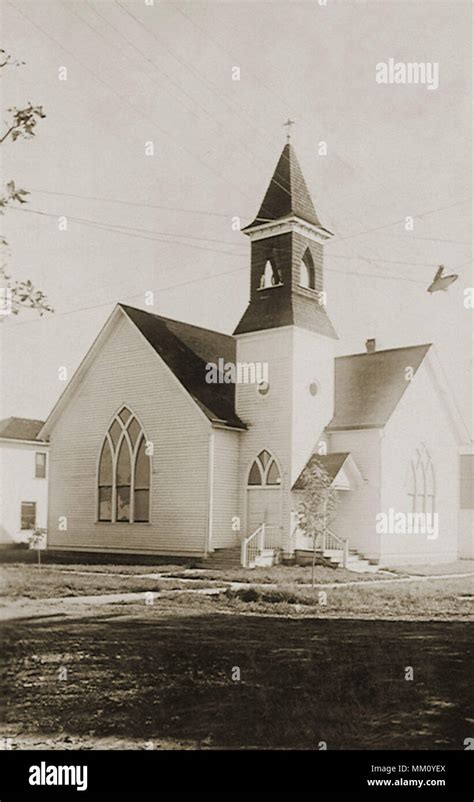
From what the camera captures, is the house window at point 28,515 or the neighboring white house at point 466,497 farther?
the neighboring white house at point 466,497

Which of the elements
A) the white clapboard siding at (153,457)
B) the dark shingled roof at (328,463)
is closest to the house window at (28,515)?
the white clapboard siding at (153,457)

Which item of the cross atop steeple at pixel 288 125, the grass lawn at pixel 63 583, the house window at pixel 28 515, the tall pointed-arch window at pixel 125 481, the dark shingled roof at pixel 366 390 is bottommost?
the grass lawn at pixel 63 583

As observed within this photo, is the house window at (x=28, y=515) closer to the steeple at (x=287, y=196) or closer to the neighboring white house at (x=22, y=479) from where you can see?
the neighboring white house at (x=22, y=479)

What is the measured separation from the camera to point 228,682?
487 cm

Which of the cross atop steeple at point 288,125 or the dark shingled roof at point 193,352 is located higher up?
the cross atop steeple at point 288,125

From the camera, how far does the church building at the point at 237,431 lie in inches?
212

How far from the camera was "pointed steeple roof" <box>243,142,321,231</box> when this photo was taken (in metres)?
5.53

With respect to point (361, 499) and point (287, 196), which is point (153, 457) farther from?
point (287, 196)

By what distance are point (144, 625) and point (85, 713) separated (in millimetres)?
565

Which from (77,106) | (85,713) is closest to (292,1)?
(77,106)

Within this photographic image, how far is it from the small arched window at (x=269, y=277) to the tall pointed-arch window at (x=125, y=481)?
1.15 metres

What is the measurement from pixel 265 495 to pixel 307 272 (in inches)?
53.9

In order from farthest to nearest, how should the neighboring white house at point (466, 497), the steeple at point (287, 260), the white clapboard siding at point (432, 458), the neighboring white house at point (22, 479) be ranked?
the neighboring white house at point (466, 497) → the white clapboard siding at point (432, 458) → the steeple at point (287, 260) → the neighboring white house at point (22, 479)

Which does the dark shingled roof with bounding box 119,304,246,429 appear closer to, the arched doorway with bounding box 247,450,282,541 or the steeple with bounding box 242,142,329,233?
the arched doorway with bounding box 247,450,282,541
